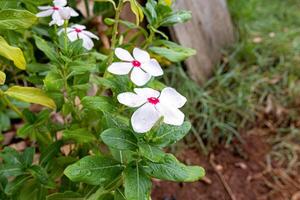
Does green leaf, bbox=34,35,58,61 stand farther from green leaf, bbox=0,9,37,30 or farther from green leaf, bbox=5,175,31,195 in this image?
green leaf, bbox=5,175,31,195

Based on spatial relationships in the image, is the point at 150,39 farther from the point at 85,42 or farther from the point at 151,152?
the point at 151,152

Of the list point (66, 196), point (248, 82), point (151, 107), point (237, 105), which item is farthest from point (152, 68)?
point (248, 82)

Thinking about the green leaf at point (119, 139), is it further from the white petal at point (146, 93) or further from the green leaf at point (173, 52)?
the green leaf at point (173, 52)

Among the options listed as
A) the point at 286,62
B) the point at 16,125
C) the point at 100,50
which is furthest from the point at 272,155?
the point at 16,125

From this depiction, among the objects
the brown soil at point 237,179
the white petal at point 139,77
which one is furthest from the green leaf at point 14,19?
the brown soil at point 237,179

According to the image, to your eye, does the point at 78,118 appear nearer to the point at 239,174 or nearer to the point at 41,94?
the point at 41,94
